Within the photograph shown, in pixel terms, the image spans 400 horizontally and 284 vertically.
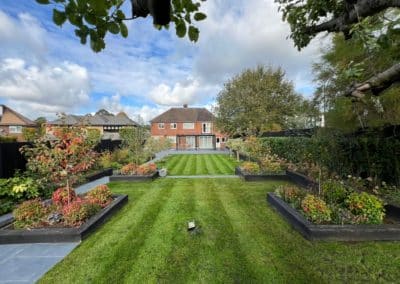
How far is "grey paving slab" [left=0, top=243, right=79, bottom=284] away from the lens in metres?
3.71

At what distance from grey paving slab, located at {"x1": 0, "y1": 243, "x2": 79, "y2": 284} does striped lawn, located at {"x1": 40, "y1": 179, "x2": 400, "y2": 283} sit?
0.67 ft

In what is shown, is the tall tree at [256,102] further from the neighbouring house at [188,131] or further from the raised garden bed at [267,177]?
the neighbouring house at [188,131]

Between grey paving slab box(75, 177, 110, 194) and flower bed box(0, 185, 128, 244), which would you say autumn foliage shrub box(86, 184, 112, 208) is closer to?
flower bed box(0, 185, 128, 244)

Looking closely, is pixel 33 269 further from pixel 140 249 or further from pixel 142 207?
pixel 142 207

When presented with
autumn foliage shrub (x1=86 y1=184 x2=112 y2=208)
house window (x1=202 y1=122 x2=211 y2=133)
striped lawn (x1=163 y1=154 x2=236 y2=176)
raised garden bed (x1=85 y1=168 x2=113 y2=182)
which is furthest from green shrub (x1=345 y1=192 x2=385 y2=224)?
house window (x1=202 y1=122 x2=211 y2=133)

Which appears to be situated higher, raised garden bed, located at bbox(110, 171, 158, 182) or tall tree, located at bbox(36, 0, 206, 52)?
tall tree, located at bbox(36, 0, 206, 52)

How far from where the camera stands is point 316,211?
17.3 feet

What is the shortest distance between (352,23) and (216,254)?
13.2 feet

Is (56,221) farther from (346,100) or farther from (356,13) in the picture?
(346,100)

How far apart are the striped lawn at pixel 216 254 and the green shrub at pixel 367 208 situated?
0.55m

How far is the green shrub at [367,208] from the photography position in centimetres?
502

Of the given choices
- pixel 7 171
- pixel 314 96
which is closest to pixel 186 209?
pixel 7 171

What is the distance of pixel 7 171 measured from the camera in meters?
8.37

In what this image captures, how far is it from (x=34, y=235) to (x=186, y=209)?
359 cm
